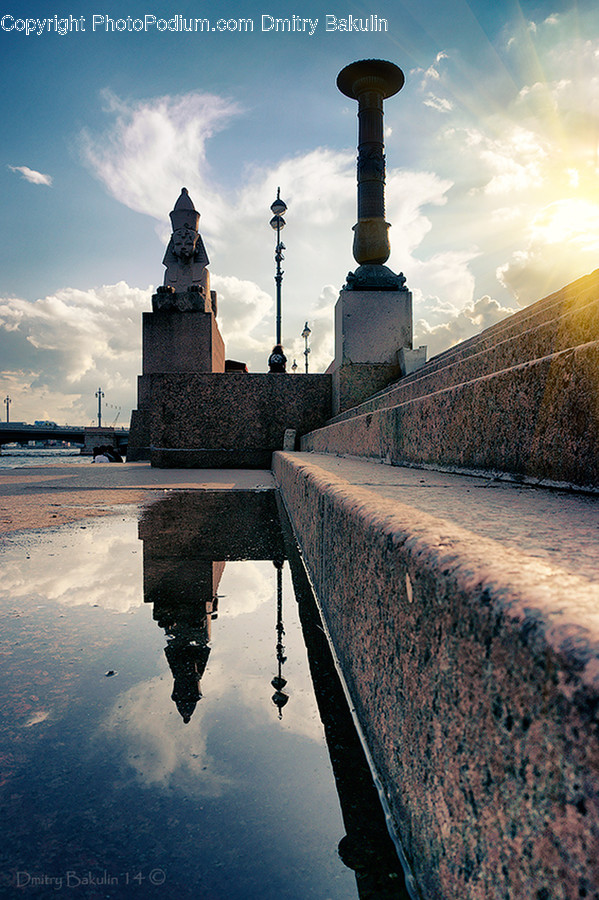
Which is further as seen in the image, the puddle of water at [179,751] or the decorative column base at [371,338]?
the decorative column base at [371,338]

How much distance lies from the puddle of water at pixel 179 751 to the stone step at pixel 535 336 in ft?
4.45

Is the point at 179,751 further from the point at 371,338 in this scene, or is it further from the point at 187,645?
the point at 371,338

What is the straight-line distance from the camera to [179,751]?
0.98 metres

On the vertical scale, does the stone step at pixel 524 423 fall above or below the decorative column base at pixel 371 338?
below

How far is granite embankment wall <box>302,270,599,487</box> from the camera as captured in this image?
1.39 meters

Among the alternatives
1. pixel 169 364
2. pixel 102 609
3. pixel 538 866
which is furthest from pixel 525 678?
pixel 169 364

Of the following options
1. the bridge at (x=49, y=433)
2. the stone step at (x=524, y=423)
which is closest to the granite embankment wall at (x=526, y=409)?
the stone step at (x=524, y=423)

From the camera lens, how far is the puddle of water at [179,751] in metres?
0.72

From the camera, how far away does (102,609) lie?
5.76 feet

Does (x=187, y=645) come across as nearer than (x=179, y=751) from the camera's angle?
No

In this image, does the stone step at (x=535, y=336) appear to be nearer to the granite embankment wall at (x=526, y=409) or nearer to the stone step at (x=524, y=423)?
the granite embankment wall at (x=526, y=409)

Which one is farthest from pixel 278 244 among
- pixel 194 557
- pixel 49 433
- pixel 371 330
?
pixel 49 433

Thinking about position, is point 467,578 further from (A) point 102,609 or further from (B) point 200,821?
(A) point 102,609

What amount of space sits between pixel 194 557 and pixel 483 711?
6.94 feet
